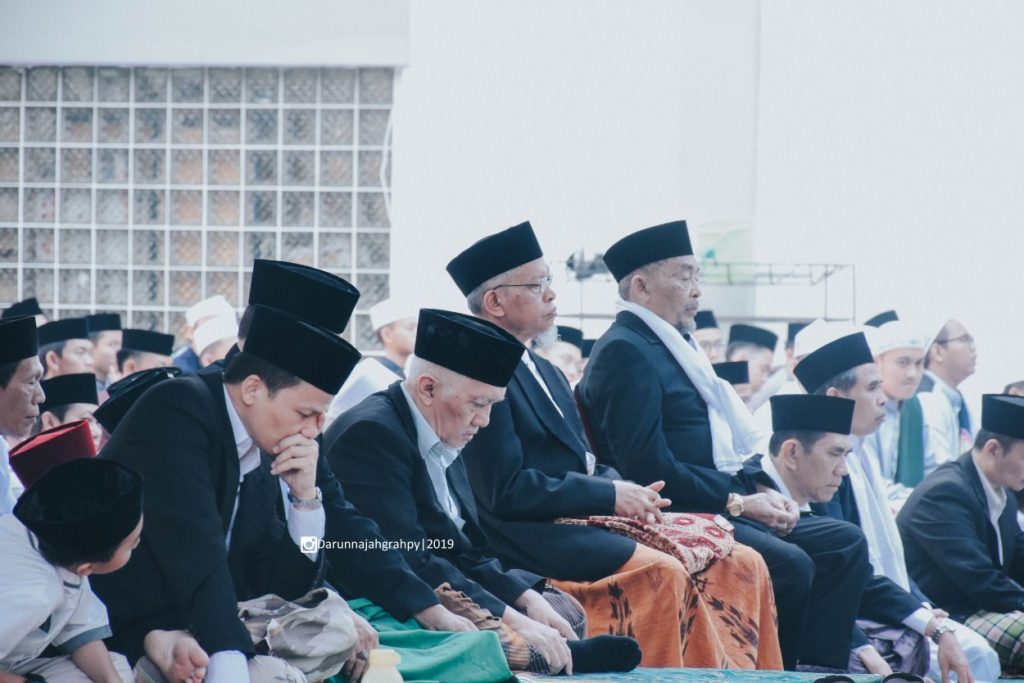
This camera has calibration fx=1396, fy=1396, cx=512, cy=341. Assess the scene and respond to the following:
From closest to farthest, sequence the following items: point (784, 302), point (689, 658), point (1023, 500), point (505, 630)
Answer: point (505, 630) < point (689, 658) < point (1023, 500) < point (784, 302)

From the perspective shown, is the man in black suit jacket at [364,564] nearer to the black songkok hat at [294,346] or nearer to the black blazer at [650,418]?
the black songkok hat at [294,346]

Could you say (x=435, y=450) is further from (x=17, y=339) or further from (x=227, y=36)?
(x=227, y=36)

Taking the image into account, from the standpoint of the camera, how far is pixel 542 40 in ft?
29.1

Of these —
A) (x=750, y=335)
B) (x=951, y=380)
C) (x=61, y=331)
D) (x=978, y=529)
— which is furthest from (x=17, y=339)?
(x=750, y=335)

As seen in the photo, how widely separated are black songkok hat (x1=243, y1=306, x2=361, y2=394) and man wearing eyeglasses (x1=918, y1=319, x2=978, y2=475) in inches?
185

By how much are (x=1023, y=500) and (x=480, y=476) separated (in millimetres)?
2705

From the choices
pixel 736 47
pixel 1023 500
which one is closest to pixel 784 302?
pixel 736 47

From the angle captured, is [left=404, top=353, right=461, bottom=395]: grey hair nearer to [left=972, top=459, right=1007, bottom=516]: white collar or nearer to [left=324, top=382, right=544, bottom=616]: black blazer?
[left=324, top=382, right=544, bottom=616]: black blazer

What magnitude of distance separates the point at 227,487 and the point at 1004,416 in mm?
3374

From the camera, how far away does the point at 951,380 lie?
24.2ft

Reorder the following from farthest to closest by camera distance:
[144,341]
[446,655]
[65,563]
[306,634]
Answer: [144,341], [446,655], [306,634], [65,563]

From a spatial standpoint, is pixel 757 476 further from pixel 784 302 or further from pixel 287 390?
pixel 784 302

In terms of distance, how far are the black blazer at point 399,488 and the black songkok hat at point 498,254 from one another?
648mm

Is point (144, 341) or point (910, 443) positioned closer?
point (910, 443)
